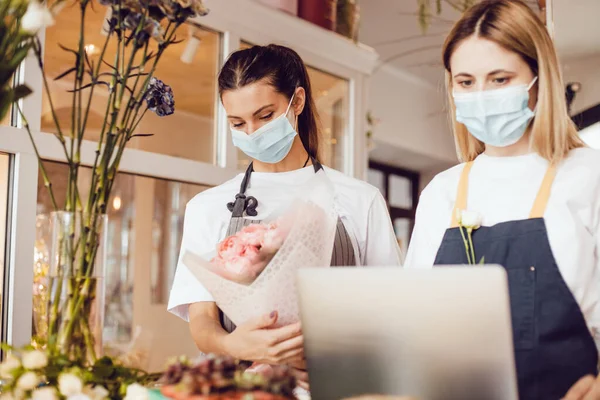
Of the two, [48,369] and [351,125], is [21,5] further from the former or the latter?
[351,125]

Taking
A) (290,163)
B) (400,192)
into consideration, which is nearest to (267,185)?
(290,163)

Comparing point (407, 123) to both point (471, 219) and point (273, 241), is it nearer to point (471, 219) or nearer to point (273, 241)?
point (471, 219)

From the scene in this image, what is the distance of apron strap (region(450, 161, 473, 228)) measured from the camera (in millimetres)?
1439

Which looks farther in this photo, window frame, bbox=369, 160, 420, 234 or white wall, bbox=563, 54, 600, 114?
window frame, bbox=369, 160, 420, 234

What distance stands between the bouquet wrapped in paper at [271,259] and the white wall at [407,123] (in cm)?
539

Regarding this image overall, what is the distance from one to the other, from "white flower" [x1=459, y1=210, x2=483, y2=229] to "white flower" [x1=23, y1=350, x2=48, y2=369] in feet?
2.60

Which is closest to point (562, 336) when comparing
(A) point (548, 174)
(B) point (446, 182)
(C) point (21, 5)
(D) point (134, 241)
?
(A) point (548, 174)

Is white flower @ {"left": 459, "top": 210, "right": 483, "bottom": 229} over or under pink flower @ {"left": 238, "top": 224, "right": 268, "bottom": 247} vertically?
over

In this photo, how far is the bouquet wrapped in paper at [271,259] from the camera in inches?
44.1

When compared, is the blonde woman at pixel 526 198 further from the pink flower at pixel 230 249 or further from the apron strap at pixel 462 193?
the pink flower at pixel 230 249

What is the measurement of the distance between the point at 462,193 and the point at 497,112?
20 centimetres

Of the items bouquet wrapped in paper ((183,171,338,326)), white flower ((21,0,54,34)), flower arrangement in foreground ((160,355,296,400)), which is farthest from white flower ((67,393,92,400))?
white flower ((21,0,54,34))

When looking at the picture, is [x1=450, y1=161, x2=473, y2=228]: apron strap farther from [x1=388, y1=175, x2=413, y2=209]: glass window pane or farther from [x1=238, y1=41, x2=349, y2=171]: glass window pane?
[x1=388, y1=175, x2=413, y2=209]: glass window pane

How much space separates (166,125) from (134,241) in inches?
83.3
